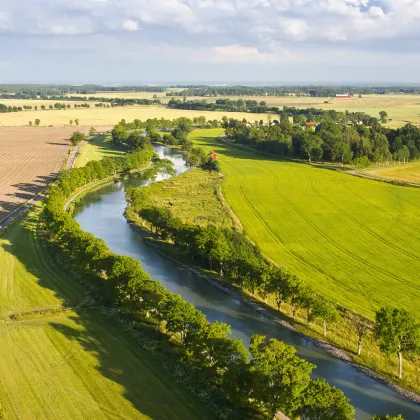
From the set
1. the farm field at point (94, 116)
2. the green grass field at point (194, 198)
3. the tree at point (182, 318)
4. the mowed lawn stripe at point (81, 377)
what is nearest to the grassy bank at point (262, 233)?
the green grass field at point (194, 198)

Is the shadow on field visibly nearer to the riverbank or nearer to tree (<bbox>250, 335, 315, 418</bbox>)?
the riverbank

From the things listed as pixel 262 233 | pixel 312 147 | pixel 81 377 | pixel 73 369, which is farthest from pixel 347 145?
pixel 81 377

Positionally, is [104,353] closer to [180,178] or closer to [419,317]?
[419,317]

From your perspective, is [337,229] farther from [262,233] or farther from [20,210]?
[20,210]

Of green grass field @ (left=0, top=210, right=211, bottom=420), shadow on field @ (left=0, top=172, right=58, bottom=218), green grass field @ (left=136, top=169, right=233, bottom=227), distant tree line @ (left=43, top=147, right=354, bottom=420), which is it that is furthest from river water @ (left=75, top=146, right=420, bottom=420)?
shadow on field @ (left=0, top=172, right=58, bottom=218)

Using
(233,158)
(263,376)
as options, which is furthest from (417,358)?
(233,158)
